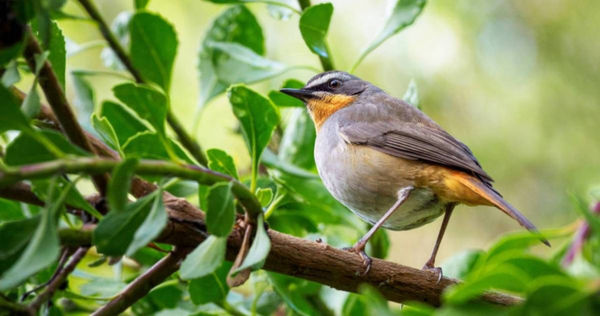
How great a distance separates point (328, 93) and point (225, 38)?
125 cm

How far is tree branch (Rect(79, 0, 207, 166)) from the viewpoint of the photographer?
282 centimetres

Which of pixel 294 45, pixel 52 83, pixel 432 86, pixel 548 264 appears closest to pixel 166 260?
pixel 52 83

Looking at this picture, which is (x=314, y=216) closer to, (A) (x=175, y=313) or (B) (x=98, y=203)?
(A) (x=175, y=313)

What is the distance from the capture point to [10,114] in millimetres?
1190

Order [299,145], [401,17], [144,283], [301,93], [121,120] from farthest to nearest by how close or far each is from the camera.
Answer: [301,93] → [299,145] → [401,17] → [121,120] → [144,283]

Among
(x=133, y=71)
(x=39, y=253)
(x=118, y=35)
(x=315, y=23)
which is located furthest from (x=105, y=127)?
(x=118, y=35)

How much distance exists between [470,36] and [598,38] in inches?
48.1

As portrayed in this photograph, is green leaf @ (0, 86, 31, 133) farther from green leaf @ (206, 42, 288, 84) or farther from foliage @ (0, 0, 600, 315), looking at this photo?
green leaf @ (206, 42, 288, 84)

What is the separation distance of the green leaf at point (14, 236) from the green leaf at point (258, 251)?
402mm

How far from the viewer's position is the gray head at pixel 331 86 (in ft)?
12.2

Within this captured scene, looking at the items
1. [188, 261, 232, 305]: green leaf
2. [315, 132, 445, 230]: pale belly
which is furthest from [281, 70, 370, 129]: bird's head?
[188, 261, 232, 305]: green leaf

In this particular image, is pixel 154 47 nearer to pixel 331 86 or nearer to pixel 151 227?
pixel 151 227

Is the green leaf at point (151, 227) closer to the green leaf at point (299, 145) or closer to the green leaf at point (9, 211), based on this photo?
the green leaf at point (9, 211)

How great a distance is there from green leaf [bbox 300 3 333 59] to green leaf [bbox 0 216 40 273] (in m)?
1.29
